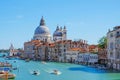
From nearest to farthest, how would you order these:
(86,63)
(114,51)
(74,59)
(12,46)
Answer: (114,51), (86,63), (74,59), (12,46)

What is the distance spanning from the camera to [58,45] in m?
74.2

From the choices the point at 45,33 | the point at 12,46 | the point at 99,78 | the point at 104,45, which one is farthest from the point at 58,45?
the point at 12,46

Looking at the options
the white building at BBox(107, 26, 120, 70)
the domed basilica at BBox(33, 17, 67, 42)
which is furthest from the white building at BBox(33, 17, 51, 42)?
the white building at BBox(107, 26, 120, 70)

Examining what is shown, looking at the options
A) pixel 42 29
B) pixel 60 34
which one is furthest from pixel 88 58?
pixel 42 29

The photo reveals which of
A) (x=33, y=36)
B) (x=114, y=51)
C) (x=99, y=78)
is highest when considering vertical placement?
(x=33, y=36)

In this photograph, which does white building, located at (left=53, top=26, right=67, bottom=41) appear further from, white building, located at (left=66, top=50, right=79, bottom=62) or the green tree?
the green tree

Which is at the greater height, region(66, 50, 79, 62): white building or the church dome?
the church dome

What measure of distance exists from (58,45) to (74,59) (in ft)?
30.4

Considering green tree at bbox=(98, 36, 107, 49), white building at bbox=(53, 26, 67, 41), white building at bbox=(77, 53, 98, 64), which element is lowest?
white building at bbox=(77, 53, 98, 64)

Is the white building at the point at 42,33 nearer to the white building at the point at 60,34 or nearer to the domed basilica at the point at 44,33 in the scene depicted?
the domed basilica at the point at 44,33

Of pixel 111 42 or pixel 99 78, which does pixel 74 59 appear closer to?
pixel 111 42

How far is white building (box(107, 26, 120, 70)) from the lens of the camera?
1638 inches

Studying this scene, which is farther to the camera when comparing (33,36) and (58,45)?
(33,36)

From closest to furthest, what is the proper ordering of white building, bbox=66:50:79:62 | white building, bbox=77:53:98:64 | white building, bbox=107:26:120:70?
white building, bbox=107:26:120:70 < white building, bbox=77:53:98:64 < white building, bbox=66:50:79:62
